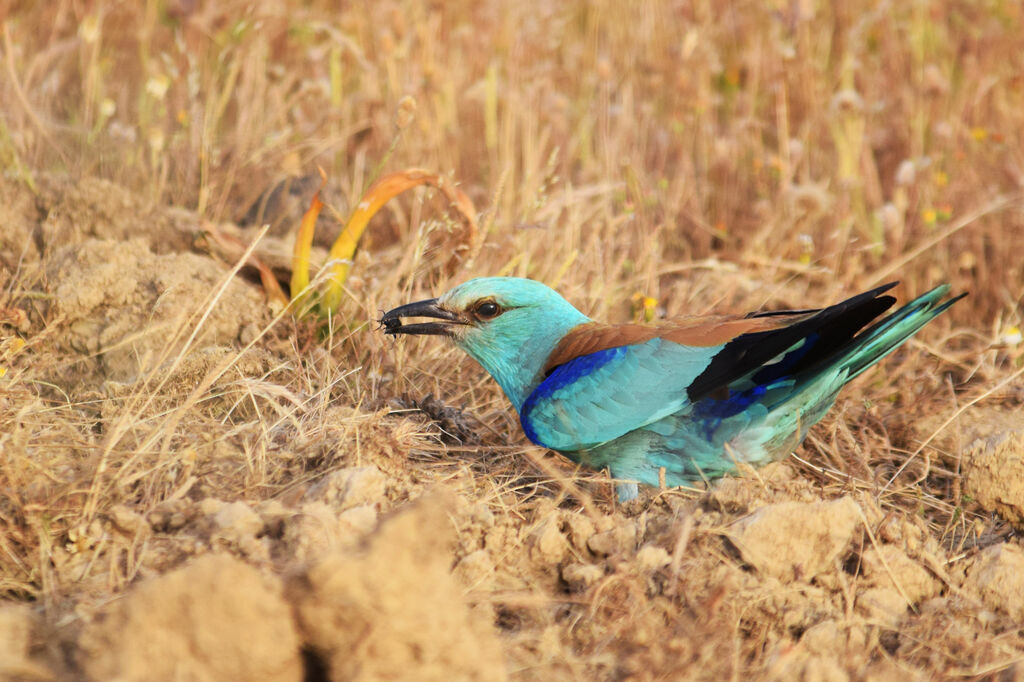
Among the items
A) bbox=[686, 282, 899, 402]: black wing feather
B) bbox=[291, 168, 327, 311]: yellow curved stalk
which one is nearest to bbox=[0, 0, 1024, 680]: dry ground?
bbox=[291, 168, 327, 311]: yellow curved stalk

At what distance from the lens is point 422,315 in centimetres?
329

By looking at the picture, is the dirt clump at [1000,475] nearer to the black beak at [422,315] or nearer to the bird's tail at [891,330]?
the bird's tail at [891,330]

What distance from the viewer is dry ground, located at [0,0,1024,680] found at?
2.15 meters

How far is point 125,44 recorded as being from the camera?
5.72 meters

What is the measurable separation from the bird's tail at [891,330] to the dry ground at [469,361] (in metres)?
0.40

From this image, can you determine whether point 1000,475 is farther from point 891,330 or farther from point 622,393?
point 622,393

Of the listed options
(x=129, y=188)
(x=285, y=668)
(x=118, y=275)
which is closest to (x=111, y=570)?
(x=285, y=668)

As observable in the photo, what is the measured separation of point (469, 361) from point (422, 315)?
0.47 metres

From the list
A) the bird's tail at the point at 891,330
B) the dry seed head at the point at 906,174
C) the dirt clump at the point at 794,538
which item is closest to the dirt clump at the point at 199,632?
the dirt clump at the point at 794,538

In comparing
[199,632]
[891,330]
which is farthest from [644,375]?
[199,632]

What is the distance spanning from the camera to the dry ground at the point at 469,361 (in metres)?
2.15

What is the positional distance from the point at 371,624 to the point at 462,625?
0.18m

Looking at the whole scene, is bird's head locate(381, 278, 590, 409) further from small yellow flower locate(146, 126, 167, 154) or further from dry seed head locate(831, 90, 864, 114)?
dry seed head locate(831, 90, 864, 114)

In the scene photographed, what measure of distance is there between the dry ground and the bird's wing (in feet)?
0.68
